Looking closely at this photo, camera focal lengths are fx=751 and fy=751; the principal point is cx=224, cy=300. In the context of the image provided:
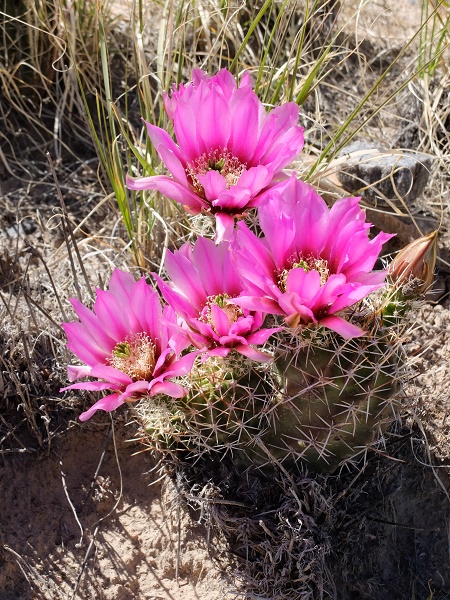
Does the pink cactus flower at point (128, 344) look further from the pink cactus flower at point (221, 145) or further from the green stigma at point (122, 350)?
the pink cactus flower at point (221, 145)

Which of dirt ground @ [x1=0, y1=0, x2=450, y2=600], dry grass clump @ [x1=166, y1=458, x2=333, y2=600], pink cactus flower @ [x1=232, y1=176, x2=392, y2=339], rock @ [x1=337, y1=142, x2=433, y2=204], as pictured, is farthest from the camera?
rock @ [x1=337, y1=142, x2=433, y2=204]

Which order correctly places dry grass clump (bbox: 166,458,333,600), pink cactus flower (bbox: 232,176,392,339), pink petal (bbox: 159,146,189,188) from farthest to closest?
dry grass clump (bbox: 166,458,333,600), pink petal (bbox: 159,146,189,188), pink cactus flower (bbox: 232,176,392,339)

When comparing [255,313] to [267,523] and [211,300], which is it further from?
[267,523]

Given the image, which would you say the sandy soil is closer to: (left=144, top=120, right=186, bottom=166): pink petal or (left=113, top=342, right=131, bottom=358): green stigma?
(left=113, top=342, right=131, bottom=358): green stigma

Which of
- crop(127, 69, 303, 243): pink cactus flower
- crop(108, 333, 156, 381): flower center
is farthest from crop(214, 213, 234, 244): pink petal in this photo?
crop(108, 333, 156, 381): flower center

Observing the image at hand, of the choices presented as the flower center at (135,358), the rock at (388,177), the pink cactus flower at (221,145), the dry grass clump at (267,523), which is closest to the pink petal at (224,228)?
the pink cactus flower at (221,145)

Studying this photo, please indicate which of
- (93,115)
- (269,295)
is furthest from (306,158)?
(269,295)

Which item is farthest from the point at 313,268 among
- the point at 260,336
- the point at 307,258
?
the point at 260,336
